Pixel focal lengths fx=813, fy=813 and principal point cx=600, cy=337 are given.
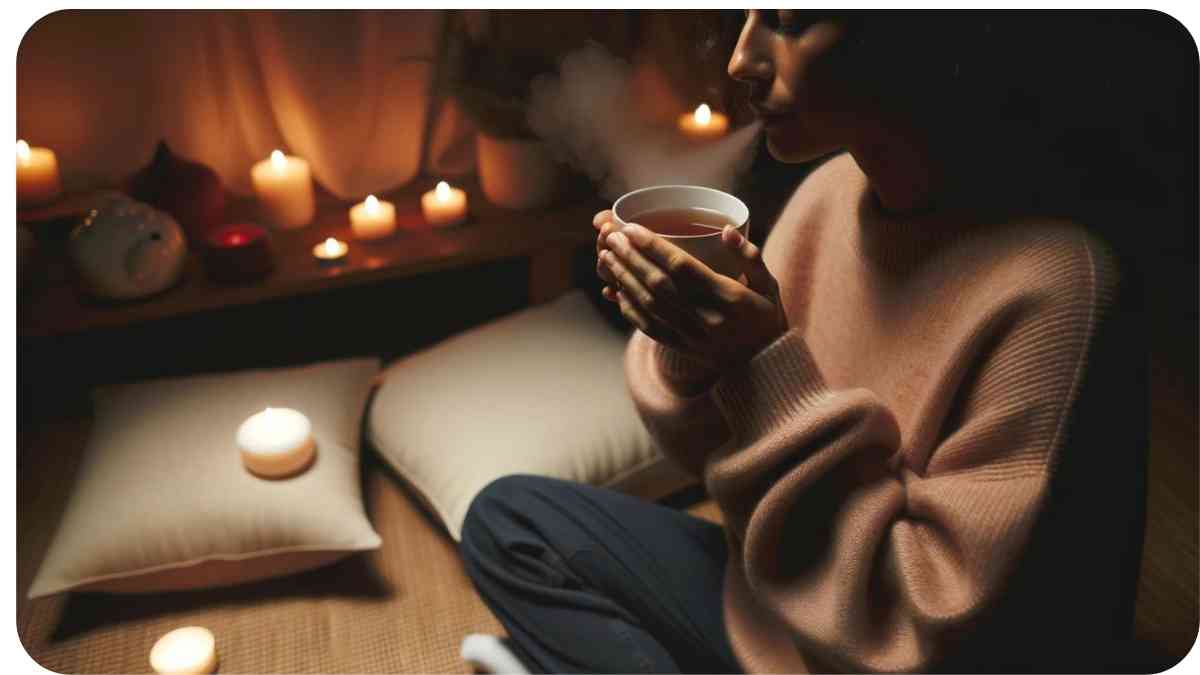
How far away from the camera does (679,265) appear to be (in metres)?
0.74

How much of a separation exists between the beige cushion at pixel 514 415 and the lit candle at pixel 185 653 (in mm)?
474

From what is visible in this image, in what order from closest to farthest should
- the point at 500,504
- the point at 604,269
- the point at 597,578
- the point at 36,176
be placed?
1. the point at 604,269
2. the point at 597,578
3. the point at 500,504
4. the point at 36,176

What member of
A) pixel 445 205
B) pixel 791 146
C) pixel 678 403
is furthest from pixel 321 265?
pixel 791 146

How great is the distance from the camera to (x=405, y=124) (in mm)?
1837

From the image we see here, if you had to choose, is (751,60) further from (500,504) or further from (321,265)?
(321,265)

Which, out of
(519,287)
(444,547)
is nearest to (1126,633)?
(444,547)

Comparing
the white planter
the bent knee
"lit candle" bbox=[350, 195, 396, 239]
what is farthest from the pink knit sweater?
"lit candle" bbox=[350, 195, 396, 239]

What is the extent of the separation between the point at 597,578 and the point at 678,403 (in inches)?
14.1

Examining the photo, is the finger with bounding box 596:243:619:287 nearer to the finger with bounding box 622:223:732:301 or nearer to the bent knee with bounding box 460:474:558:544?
the finger with bounding box 622:223:732:301

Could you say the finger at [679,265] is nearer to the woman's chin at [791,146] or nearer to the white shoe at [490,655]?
the woman's chin at [791,146]

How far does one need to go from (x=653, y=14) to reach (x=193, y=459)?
131 centimetres

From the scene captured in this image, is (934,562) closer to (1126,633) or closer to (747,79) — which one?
(1126,633)

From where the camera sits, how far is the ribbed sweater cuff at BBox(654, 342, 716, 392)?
→ 1.00 metres

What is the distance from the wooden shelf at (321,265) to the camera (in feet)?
5.40
